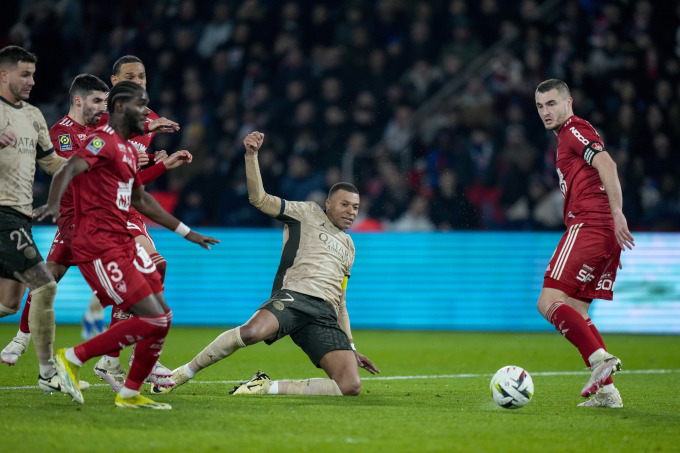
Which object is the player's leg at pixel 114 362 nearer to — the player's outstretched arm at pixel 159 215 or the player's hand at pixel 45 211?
the player's outstretched arm at pixel 159 215

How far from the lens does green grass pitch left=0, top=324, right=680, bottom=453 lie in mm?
4984

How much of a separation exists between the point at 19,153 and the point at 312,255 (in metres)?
2.55

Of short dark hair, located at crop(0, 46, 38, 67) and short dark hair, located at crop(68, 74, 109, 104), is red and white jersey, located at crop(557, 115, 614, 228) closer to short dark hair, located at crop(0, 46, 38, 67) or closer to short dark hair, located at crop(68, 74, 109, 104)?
short dark hair, located at crop(68, 74, 109, 104)

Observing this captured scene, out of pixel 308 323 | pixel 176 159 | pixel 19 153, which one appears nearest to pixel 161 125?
pixel 176 159

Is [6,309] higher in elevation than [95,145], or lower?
lower

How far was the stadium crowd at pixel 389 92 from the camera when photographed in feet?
50.6

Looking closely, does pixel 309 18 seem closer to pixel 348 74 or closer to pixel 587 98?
pixel 348 74

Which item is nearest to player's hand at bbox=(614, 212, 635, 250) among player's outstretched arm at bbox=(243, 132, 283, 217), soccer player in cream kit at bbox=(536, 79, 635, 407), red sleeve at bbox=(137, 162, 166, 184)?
soccer player in cream kit at bbox=(536, 79, 635, 407)

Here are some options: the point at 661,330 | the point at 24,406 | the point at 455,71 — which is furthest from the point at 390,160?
the point at 24,406

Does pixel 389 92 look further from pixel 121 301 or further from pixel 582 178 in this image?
pixel 121 301

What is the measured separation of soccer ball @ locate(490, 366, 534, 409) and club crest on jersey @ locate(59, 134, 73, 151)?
3.99 m

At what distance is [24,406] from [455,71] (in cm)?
1226

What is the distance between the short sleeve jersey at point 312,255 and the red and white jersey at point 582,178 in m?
2.01

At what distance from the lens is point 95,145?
5.89 meters
